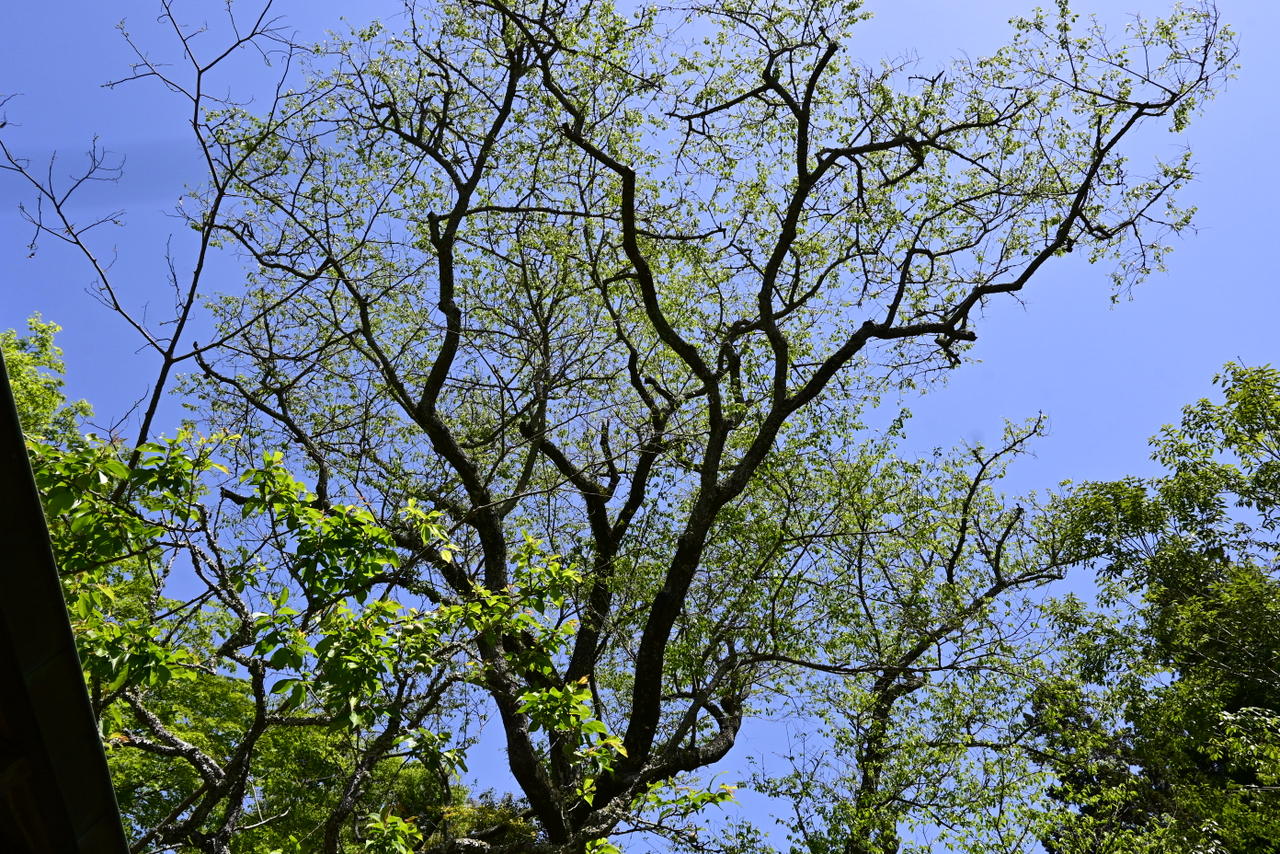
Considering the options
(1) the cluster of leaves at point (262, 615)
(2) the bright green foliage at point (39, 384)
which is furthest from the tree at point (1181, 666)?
(2) the bright green foliage at point (39, 384)

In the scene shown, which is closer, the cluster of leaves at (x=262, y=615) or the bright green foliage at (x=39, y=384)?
the cluster of leaves at (x=262, y=615)

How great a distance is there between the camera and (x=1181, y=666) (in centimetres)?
1278

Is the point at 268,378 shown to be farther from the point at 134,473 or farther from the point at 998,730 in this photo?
the point at 998,730

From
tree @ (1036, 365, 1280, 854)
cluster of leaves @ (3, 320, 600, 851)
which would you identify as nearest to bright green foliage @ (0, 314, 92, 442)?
cluster of leaves @ (3, 320, 600, 851)

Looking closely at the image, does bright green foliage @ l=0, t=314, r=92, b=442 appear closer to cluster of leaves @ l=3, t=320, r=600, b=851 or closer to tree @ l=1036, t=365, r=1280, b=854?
cluster of leaves @ l=3, t=320, r=600, b=851

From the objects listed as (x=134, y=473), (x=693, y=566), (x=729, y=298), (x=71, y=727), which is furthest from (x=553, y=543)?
(x=71, y=727)

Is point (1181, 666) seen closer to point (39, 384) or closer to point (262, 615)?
point (262, 615)

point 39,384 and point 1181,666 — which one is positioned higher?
point 39,384

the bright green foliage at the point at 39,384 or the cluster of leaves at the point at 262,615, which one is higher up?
the bright green foliage at the point at 39,384

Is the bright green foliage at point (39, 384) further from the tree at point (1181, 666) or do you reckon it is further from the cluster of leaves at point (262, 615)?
the tree at point (1181, 666)

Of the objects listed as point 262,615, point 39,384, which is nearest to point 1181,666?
point 262,615

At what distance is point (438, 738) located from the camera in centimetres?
632

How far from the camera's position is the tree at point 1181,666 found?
10.6m

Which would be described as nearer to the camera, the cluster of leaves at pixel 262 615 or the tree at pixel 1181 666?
the cluster of leaves at pixel 262 615
